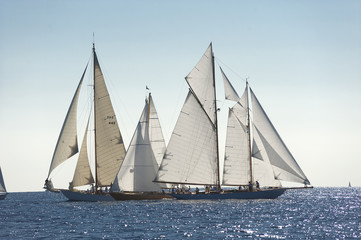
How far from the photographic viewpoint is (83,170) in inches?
3041

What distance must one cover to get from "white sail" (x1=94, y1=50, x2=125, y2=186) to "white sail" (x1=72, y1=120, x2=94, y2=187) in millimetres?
1582

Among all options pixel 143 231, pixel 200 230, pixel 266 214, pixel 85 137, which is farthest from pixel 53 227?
pixel 85 137

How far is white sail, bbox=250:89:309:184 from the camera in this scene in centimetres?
6969

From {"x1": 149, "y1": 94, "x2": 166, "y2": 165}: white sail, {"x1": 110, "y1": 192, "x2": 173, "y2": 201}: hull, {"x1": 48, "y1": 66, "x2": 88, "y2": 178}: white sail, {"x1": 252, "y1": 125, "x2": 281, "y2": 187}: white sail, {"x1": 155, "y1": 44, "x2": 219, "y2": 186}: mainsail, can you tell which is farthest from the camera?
{"x1": 149, "y1": 94, "x2": 166, "y2": 165}: white sail

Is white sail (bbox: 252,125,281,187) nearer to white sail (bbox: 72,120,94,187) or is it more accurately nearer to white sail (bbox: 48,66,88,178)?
white sail (bbox: 72,120,94,187)

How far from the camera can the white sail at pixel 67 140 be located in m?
72.2

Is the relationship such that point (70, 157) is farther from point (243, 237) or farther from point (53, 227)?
point (243, 237)

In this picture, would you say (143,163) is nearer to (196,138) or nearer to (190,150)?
(190,150)

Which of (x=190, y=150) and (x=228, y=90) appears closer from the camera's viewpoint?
(x=190, y=150)

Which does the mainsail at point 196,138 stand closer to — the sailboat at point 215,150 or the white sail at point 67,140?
the sailboat at point 215,150

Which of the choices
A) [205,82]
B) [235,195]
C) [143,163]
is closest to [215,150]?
[235,195]

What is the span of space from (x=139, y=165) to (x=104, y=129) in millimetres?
7380

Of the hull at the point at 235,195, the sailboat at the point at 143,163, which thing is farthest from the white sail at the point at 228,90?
the hull at the point at 235,195

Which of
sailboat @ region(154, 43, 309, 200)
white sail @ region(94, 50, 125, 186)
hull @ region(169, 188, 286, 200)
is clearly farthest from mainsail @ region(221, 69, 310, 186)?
white sail @ region(94, 50, 125, 186)
